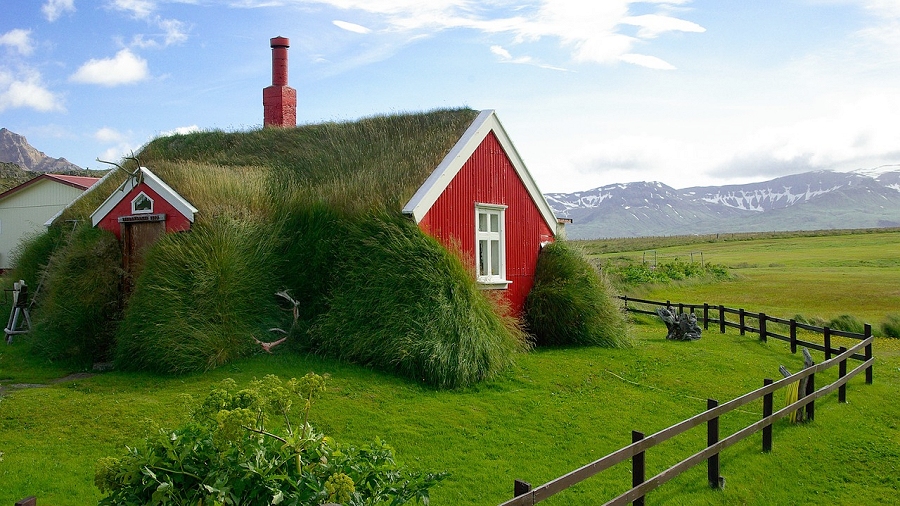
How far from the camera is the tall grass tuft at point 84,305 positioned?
13234 millimetres

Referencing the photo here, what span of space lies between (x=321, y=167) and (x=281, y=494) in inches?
505

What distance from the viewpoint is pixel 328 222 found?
13867mm

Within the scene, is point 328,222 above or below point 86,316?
above

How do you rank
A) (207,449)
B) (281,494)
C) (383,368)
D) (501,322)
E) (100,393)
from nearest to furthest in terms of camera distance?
(281,494)
(207,449)
(100,393)
(383,368)
(501,322)

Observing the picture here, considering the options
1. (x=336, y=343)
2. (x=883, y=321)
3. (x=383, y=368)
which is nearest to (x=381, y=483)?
(x=383, y=368)

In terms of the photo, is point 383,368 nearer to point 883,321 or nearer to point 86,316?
point 86,316

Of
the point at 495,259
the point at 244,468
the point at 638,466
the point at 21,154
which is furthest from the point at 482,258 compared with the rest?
the point at 21,154

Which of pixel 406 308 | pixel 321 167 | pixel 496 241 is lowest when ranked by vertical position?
pixel 406 308

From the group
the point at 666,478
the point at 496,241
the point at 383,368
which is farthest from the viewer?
the point at 496,241

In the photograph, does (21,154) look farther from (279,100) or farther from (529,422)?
(529,422)

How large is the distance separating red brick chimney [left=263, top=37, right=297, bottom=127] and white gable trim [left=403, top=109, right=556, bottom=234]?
26.0 ft

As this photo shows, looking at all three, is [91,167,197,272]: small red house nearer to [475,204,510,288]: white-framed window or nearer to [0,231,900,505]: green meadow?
[0,231,900,505]: green meadow

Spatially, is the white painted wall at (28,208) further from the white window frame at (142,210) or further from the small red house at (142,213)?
the white window frame at (142,210)

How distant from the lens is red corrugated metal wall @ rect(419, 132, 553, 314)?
14289 millimetres
